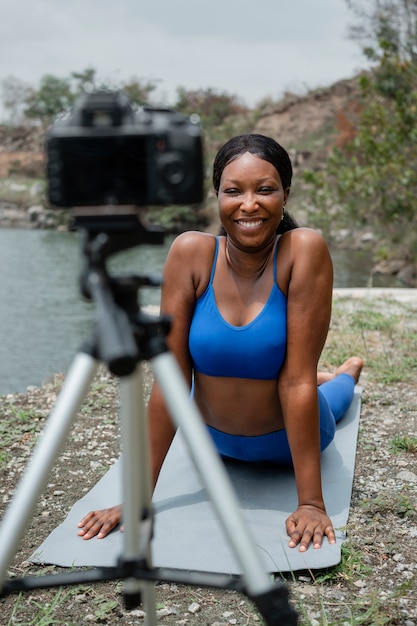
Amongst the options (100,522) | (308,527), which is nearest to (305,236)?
(308,527)

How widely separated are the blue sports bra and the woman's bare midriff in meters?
0.04

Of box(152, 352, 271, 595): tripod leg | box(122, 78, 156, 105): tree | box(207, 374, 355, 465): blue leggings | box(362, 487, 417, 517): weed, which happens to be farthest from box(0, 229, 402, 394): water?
box(122, 78, 156, 105): tree

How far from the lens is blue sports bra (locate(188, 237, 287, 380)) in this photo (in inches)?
90.2

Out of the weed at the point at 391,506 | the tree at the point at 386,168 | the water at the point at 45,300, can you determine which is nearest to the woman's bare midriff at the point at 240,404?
the weed at the point at 391,506

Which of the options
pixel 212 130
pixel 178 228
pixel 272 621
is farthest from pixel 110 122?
pixel 212 130

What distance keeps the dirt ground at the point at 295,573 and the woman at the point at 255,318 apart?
18 cm

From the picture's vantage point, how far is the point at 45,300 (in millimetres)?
10133

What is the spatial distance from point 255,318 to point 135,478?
43.9 inches

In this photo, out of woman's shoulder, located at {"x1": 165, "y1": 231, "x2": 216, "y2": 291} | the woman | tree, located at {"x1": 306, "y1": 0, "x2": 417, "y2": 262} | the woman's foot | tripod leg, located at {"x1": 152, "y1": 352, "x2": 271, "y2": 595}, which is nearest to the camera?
tripod leg, located at {"x1": 152, "y1": 352, "x2": 271, "y2": 595}

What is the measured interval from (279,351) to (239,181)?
0.58m

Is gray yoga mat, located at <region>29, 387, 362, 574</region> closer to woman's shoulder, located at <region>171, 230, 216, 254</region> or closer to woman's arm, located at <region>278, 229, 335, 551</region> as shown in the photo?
woman's arm, located at <region>278, 229, 335, 551</region>

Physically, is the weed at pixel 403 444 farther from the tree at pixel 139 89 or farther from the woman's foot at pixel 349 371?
the tree at pixel 139 89

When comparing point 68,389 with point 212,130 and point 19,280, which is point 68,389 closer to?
point 19,280

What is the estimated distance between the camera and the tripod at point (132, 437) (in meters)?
1.13
